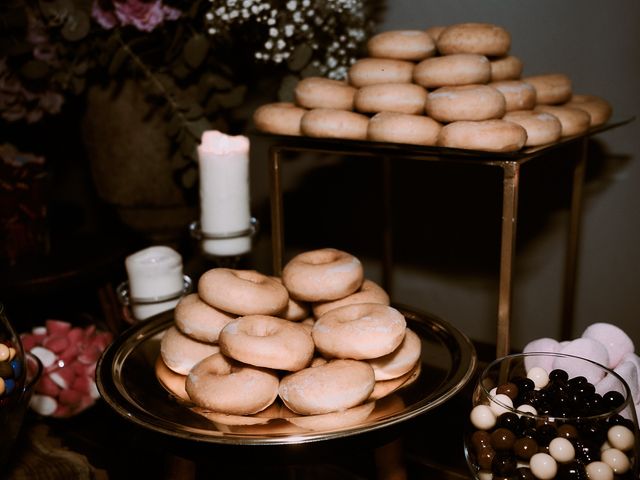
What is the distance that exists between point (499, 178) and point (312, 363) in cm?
75

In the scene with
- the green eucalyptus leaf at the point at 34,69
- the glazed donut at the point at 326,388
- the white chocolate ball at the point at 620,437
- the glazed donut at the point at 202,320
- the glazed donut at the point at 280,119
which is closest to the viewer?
the white chocolate ball at the point at 620,437

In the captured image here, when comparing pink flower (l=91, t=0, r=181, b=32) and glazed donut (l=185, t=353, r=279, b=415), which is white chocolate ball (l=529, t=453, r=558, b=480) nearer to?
glazed donut (l=185, t=353, r=279, b=415)

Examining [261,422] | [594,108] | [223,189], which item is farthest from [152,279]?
[594,108]

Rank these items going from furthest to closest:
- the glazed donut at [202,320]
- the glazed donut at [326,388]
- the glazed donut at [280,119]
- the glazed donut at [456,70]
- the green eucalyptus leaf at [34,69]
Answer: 1. the green eucalyptus leaf at [34,69]
2. the glazed donut at [280,119]
3. the glazed donut at [456,70]
4. the glazed donut at [202,320]
5. the glazed donut at [326,388]

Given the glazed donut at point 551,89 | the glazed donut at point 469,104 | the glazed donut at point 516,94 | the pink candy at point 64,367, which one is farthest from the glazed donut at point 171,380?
the glazed donut at point 551,89

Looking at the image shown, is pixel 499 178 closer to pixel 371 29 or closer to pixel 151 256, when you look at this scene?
pixel 371 29

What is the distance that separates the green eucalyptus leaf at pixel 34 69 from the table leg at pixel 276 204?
0.58 meters

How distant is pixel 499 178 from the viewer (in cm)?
135

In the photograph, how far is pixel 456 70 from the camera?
2.95 feet

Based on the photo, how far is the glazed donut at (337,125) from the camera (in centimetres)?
93

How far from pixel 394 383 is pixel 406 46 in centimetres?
50

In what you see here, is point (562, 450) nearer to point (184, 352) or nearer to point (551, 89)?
point (184, 352)

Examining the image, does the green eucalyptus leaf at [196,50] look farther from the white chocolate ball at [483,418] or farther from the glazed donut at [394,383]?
the white chocolate ball at [483,418]

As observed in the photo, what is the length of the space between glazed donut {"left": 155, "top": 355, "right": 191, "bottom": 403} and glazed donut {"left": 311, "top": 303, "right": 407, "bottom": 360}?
17cm
